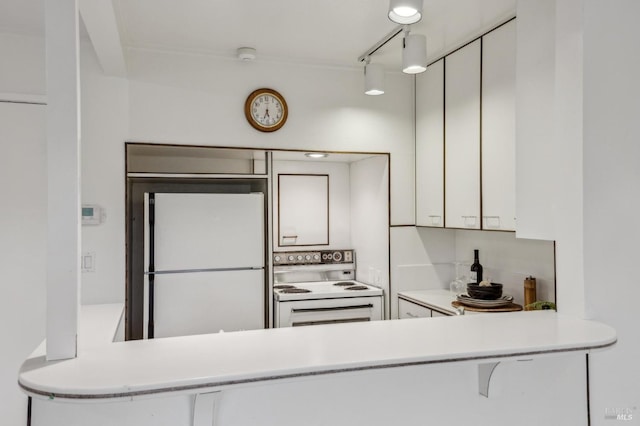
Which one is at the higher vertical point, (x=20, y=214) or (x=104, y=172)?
(x=104, y=172)

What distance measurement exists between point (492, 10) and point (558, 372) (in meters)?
1.86

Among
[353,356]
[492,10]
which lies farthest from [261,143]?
[353,356]

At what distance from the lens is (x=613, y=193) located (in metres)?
1.83

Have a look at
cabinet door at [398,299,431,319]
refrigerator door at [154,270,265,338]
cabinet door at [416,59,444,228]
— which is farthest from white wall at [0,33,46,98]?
cabinet door at [398,299,431,319]

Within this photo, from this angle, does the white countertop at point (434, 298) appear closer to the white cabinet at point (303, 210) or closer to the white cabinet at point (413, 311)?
the white cabinet at point (413, 311)

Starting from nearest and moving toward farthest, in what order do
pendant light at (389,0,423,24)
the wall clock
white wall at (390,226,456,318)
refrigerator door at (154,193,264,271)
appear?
pendant light at (389,0,423,24)
refrigerator door at (154,193,264,271)
the wall clock
white wall at (390,226,456,318)

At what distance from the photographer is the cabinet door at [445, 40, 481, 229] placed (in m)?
2.89

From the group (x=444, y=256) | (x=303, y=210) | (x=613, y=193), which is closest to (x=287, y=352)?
A: (x=613, y=193)

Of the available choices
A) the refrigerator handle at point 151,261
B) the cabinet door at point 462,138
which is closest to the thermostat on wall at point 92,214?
the refrigerator handle at point 151,261

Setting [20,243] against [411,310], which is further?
[411,310]

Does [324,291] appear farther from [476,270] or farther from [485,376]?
[485,376]

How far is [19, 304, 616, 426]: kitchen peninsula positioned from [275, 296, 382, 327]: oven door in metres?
1.54

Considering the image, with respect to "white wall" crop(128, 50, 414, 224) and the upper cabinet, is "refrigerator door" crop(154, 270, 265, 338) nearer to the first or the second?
"white wall" crop(128, 50, 414, 224)

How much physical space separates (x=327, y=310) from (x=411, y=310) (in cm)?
60
